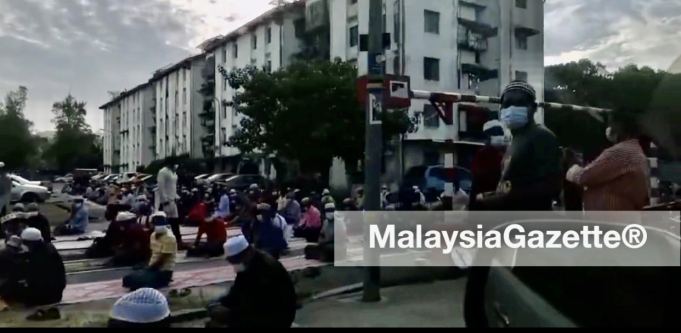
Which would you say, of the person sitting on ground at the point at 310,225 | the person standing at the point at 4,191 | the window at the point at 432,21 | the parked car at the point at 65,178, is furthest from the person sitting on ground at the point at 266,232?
the parked car at the point at 65,178

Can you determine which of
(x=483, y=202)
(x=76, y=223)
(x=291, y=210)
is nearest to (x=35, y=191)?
(x=76, y=223)

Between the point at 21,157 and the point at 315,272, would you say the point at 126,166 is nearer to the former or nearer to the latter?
the point at 21,157

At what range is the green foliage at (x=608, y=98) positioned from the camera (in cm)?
410

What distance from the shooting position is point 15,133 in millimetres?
8375

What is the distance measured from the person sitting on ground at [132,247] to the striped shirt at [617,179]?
6.40 metres

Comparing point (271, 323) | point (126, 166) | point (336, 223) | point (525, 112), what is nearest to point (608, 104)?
point (525, 112)

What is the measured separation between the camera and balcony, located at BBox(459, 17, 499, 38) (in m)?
9.40

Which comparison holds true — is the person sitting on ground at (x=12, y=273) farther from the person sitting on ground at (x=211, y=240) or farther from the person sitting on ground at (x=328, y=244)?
the person sitting on ground at (x=328, y=244)

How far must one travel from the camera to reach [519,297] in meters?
2.06

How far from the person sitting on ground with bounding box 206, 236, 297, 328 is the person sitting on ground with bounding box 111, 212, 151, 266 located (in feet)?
15.3

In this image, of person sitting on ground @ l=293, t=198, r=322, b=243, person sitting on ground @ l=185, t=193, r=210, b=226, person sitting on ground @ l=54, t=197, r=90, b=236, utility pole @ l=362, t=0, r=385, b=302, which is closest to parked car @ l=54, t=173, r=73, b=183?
person sitting on ground @ l=54, t=197, r=90, b=236

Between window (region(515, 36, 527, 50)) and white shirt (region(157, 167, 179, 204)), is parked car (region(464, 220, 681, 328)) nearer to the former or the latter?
window (region(515, 36, 527, 50))

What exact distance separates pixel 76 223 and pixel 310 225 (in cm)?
497

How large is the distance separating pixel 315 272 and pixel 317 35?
4600 millimetres
